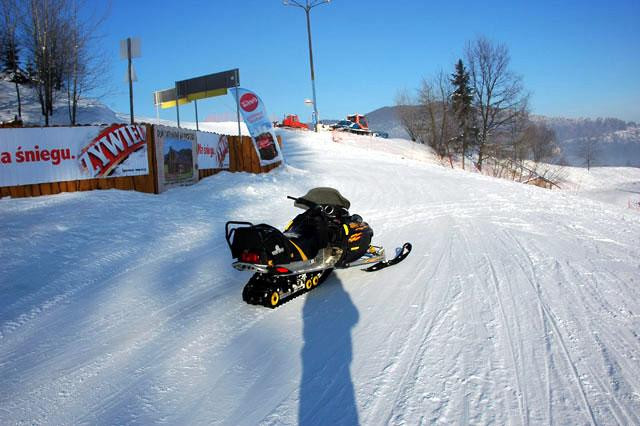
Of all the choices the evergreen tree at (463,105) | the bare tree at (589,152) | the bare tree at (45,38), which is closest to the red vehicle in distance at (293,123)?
the evergreen tree at (463,105)

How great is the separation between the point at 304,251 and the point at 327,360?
1690mm

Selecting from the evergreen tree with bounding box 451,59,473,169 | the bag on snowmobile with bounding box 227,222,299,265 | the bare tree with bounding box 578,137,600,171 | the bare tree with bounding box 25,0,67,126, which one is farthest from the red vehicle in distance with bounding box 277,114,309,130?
the bare tree with bounding box 578,137,600,171

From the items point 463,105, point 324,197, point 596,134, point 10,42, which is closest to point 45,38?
point 10,42

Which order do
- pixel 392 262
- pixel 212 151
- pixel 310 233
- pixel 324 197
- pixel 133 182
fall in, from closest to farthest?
1. pixel 310 233
2. pixel 324 197
3. pixel 392 262
4. pixel 133 182
5. pixel 212 151

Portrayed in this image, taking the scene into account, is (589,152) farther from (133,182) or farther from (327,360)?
(327,360)

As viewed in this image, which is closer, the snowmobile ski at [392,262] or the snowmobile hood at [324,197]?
the snowmobile hood at [324,197]

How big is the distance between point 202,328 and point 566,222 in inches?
326

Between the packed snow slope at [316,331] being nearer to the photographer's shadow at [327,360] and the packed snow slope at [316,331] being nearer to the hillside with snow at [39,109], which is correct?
the photographer's shadow at [327,360]

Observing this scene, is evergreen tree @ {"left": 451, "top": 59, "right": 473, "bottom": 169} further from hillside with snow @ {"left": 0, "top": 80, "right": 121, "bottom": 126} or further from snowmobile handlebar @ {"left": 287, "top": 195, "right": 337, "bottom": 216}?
snowmobile handlebar @ {"left": 287, "top": 195, "right": 337, "bottom": 216}

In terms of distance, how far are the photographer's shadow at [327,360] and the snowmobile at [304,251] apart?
37 cm

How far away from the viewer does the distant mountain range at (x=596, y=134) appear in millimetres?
65938

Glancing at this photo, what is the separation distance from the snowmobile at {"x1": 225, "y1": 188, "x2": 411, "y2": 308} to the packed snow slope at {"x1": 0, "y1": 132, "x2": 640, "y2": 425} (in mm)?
195

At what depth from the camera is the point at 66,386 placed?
3211 millimetres

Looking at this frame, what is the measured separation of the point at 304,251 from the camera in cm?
495
